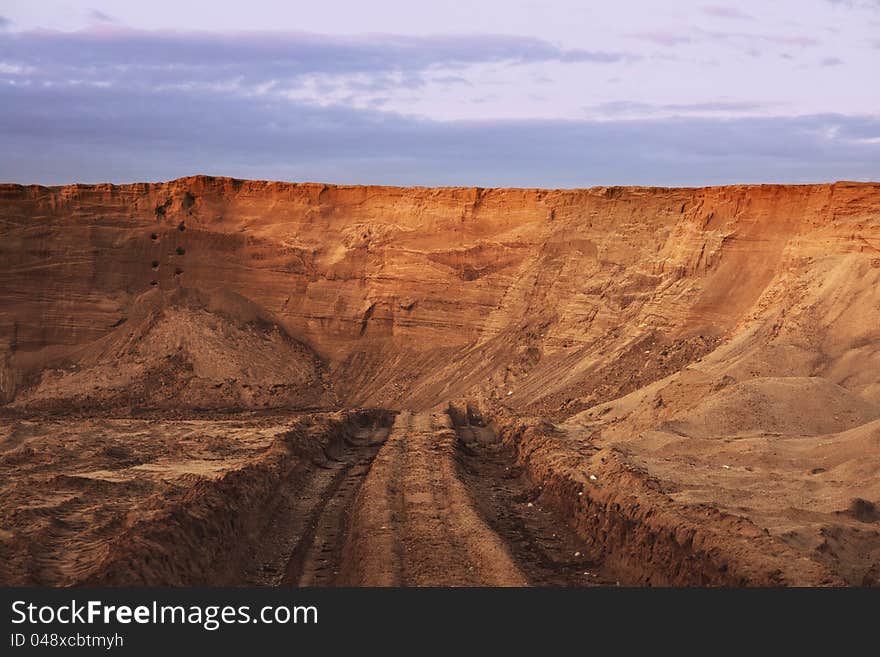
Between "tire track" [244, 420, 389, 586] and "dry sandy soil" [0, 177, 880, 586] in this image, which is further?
"dry sandy soil" [0, 177, 880, 586]

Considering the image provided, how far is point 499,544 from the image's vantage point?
1205cm

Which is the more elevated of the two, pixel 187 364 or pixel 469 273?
pixel 469 273

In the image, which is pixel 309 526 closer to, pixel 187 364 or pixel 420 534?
pixel 420 534

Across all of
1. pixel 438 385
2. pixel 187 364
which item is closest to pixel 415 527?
pixel 438 385

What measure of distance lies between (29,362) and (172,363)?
5.99 m

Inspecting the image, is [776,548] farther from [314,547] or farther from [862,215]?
[862,215]

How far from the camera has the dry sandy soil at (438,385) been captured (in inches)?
468

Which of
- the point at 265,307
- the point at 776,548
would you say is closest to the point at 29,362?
the point at 265,307

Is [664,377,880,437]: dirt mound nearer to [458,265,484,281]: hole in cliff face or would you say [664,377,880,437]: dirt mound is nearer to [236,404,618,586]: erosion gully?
[236,404,618,586]: erosion gully

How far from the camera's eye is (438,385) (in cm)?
3136

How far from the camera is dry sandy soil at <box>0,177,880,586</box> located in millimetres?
11875

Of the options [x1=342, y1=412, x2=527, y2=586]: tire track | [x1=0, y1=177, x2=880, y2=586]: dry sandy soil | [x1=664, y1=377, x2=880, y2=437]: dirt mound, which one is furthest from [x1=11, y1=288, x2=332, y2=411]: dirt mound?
[x1=664, y1=377, x2=880, y2=437]: dirt mound

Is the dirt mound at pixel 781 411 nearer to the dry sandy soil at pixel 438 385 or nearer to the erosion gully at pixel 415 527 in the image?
the dry sandy soil at pixel 438 385

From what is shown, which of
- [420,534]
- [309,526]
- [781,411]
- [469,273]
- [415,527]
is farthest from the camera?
[469,273]
